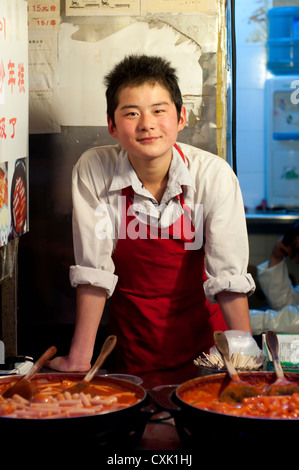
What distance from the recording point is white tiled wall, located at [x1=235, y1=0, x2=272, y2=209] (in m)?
4.30

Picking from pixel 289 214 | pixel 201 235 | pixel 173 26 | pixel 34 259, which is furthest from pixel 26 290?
pixel 289 214

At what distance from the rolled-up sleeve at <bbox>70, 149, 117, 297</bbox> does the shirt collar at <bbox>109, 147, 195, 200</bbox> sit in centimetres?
6

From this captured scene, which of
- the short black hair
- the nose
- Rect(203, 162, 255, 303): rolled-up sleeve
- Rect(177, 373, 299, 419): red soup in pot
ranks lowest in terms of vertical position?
Rect(177, 373, 299, 419): red soup in pot

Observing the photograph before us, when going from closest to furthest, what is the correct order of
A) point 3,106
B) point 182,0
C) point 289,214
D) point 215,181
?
point 3,106 → point 215,181 → point 182,0 → point 289,214

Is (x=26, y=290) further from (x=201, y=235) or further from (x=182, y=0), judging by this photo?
(x=182, y=0)

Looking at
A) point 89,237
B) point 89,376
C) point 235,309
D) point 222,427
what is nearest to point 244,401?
point 222,427

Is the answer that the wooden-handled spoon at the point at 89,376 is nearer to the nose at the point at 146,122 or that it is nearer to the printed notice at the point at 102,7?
the nose at the point at 146,122

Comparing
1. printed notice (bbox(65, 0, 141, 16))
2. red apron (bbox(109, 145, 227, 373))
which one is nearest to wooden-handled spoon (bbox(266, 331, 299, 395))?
red apron (bbox(109, 145, 227, 373))

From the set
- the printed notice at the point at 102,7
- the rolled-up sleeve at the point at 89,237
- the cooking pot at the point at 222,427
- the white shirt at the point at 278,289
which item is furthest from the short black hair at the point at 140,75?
the white shirt at the point at 278,289

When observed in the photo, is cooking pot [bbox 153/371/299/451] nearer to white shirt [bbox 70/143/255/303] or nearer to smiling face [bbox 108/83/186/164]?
white shirt [bbox 70/143/255/303]

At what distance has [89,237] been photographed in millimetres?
1903

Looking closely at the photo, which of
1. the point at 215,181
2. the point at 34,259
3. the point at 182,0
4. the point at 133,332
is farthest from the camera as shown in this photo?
the point at 34,259

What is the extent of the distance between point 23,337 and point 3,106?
1332 mm

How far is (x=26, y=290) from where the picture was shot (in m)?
2.81
